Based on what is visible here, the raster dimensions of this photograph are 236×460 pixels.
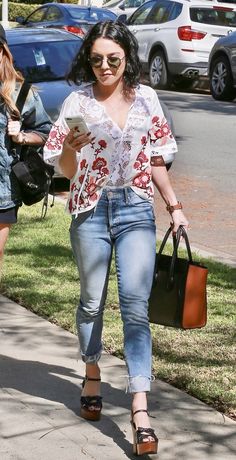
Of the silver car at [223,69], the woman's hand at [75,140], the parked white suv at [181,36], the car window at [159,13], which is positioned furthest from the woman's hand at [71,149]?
the car window at [159,13]

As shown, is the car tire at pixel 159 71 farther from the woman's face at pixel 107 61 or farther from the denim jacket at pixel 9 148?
the woman's face at pixel 107 61

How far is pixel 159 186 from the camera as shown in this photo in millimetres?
5180

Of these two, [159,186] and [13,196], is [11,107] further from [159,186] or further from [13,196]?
[159,186]

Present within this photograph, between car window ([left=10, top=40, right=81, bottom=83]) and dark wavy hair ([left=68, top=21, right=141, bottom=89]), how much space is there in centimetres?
796

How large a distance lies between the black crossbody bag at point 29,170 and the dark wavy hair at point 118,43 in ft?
2.25

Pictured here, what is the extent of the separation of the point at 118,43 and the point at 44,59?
28.1 feet

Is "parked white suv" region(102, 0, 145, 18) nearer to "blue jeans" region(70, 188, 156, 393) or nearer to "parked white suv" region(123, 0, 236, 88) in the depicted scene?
"parked white suv" region(123, 0, 236, 88)

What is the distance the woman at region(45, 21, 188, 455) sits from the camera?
4992 millimetres

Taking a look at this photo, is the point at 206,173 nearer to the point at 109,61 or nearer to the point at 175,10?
the point at 109,61

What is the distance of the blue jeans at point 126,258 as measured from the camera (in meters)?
4.98

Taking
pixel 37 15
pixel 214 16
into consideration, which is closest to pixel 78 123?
pixel 214 16

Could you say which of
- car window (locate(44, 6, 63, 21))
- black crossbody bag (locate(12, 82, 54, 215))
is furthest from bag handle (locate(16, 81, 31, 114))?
car window (locate(44, 6, 63, 21))

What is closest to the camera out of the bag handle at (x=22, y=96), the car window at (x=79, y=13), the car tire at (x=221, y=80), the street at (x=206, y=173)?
the bag handle at (x=22, y=96)

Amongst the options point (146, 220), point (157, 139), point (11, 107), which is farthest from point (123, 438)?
point (11, 107)
